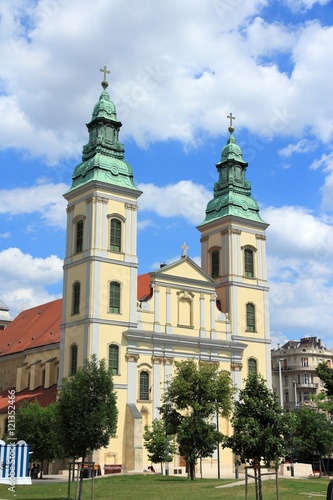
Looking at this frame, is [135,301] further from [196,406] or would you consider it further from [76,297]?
[196,406]

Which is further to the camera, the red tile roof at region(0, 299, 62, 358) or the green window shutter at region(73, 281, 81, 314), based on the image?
the red tile roof at region(0, 299, 62, 358)

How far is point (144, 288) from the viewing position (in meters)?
58.0

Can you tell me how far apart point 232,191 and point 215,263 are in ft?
22.8

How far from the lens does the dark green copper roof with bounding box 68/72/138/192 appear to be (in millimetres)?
55375

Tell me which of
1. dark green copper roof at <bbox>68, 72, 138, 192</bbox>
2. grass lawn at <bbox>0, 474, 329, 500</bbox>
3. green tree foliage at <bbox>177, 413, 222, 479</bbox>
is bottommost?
grass lawn at <bbox>0, 474, 329, 500</bbox>

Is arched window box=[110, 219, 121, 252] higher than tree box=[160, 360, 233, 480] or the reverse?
higher

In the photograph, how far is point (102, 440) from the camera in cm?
2870

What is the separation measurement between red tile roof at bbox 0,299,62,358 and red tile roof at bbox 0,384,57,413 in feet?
13.4

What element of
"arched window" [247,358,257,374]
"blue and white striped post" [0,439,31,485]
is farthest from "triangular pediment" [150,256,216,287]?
"blue and white striped post" [0,439,31,485]

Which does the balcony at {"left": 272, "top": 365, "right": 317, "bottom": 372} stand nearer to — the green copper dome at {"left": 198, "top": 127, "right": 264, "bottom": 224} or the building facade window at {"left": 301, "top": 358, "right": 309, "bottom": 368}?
the building facade window at {"left": 301, "top": 358, "right": 309, "bottom": 368}

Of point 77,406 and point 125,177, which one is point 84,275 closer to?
point 125,177

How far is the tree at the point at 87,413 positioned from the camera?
2848 cm

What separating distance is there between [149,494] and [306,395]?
6948cm

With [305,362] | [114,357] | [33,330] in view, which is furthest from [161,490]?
[305,362]
